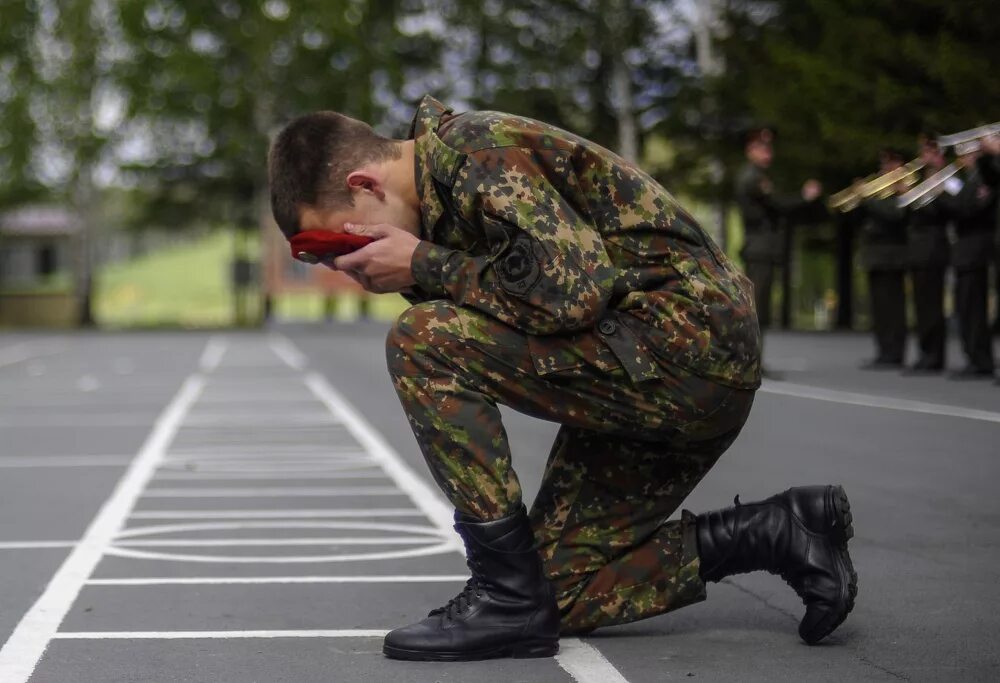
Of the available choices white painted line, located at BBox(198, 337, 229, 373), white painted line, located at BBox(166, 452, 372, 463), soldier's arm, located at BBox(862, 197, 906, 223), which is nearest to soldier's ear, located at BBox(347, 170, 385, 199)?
white painted line, located at BBox(166, 452, 372, 463)

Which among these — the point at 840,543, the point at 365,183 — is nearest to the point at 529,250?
the point at 365,183

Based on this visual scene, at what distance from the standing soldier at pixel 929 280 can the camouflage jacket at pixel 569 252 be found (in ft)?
38.6

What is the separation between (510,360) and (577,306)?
25 centimetres

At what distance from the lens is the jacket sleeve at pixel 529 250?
4410mm

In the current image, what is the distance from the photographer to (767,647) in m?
4.71

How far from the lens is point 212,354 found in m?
29.4

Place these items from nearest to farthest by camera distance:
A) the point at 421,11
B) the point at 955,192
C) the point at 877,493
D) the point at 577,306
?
1. the point at 577,306
2. the point at 877,493
3. the point at 955,192
4. the point at 421,11

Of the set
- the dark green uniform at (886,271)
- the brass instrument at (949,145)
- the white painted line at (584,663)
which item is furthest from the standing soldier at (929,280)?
the white painted line at (584,663)

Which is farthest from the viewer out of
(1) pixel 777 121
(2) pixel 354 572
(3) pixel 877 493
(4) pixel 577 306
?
(1) pixel 777 121

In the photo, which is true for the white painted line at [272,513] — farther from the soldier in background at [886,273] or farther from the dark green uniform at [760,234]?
the dark green uniform at [760,234]

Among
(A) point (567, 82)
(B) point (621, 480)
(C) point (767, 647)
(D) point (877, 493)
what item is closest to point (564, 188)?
(B) point (621, 480)

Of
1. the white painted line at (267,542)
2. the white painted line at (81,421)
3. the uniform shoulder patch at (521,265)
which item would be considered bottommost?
Answer: the white painted line at (81,421)

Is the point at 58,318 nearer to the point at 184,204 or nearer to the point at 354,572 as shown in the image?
the point at 184,204

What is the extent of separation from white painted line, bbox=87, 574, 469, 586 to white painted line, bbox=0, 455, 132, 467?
4.51m
